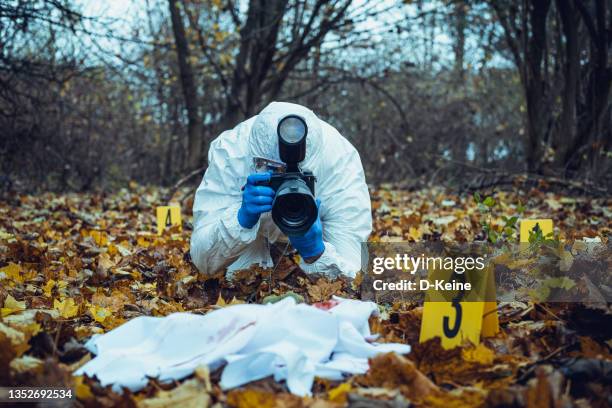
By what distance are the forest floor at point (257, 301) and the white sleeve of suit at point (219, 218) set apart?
0.12 meters

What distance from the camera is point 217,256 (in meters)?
2.71

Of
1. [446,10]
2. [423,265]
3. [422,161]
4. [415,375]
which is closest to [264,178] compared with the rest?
[423,265]

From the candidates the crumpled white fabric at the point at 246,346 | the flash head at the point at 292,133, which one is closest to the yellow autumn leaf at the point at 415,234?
the flash head at the point at 292,133

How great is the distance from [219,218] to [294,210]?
0.50 metres

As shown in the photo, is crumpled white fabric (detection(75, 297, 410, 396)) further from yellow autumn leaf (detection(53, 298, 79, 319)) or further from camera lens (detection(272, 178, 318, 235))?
camera lens (detection(272, 178, 318, 235))

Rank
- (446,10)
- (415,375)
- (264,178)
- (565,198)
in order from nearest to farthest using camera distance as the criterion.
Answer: (415,375)
(264,178)
(565,198)
(446,10)

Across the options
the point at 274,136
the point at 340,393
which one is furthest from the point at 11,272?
the point at 340,393

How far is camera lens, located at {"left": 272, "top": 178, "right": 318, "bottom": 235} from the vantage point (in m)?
2.24

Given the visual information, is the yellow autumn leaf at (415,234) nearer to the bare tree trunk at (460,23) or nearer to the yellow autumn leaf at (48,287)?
the yellow autumn leaf at (48,287)

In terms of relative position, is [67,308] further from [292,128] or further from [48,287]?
[292,128]

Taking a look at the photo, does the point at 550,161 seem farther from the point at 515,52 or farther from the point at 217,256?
the point at 217,256

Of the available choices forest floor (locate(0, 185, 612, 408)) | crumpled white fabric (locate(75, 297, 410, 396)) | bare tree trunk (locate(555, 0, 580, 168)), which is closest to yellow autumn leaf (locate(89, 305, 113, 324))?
forest floor (locate(0, 185, 612, 408))

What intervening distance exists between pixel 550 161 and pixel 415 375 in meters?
6.20

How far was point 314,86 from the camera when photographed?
32.9 feet
